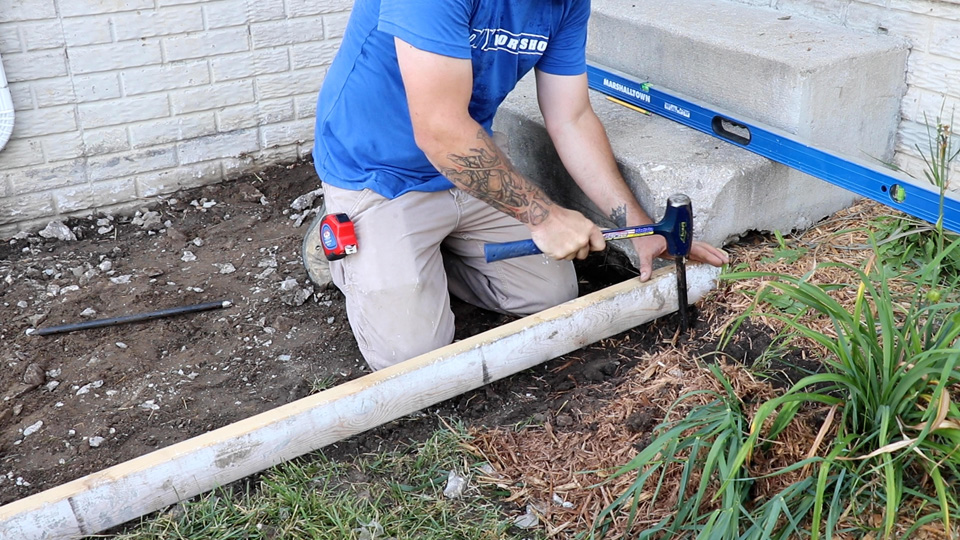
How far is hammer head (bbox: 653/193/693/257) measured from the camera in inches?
103

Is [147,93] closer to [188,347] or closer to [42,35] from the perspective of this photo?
[42,35]

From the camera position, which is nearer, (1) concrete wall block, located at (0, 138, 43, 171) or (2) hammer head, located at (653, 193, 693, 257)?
(2) hammer head, located at (653, 193, 693, 257)

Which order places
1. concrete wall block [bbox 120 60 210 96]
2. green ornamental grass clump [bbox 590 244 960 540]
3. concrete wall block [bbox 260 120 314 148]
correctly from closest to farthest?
1. green ornamental grass clump [bbox 590 244 960 540]
2. concrete wall block [bbox 120 60 210 96]
3. concrete wall block [bbox 260 120 314 148]

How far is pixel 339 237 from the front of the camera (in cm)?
291

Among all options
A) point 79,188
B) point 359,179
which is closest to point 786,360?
point 359,179

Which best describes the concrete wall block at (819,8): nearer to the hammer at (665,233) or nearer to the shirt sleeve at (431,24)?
the hammer at (665,233)

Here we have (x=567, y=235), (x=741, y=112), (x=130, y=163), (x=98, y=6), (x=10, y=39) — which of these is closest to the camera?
(x=567, y=235)

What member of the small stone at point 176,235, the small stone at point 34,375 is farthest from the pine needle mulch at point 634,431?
the small stone at point 176,235

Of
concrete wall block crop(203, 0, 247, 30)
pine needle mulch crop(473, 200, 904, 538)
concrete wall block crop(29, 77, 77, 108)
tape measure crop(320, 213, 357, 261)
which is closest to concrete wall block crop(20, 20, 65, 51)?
concrete wall block crop(29, 77, 77, 108)

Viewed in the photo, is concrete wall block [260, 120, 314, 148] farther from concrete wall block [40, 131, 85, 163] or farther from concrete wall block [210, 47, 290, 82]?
concrete wall block [40, 131, 85, 163]

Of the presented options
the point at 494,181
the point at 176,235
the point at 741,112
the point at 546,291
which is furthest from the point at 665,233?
the point at 176,235

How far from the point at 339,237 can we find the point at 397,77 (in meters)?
0.55

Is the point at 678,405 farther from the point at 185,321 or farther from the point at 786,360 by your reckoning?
the point at 185,321

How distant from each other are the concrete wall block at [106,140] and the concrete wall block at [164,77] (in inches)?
7.5
